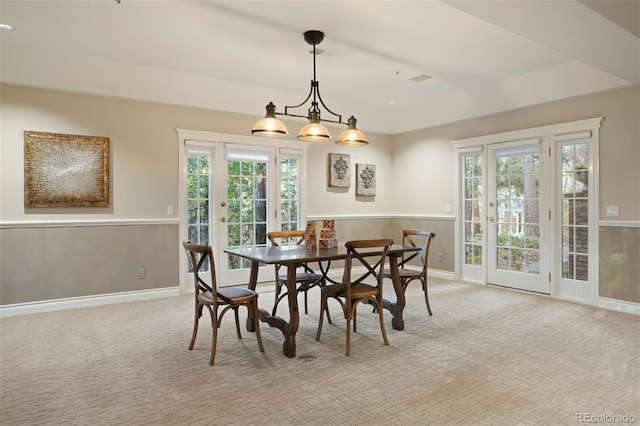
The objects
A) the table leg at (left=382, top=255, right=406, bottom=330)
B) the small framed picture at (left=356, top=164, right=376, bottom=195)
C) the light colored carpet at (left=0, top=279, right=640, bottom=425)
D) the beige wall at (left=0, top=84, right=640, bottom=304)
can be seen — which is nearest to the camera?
the light colored carpet at (left=0, top=279, right=640, bottom=425)

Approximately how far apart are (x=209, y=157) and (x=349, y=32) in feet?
8.24

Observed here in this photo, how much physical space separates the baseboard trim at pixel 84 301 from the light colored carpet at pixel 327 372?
119 millimetres

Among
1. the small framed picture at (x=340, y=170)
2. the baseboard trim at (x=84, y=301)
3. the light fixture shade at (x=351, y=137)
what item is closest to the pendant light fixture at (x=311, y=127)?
the light fixture shade at (x=351, y=137)

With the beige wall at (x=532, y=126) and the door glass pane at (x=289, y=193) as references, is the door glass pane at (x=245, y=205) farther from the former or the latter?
the beige wall at (x=532, y=126)

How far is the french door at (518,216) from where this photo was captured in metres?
4.95

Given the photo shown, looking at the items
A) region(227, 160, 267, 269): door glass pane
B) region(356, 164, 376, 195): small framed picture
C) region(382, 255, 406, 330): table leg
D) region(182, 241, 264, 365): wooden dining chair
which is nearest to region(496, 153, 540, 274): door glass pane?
region(356, 164, 376, 195): small framed picture

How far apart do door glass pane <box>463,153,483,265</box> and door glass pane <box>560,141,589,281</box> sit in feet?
3.69

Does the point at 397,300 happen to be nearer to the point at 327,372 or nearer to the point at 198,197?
the point at 327,372

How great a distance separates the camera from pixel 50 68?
4129mm

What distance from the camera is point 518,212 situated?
5246mm

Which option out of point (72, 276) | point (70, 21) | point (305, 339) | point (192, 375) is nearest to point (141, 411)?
point (192, 375)

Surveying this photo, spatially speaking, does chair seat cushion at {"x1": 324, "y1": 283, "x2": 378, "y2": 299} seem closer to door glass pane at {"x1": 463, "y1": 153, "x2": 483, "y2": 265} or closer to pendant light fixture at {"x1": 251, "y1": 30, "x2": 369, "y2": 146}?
pendant light fixture at {"x1": 251, "y1": 30, "x2": 369, "y2": 146}

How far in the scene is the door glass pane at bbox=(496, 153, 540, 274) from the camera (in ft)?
16.6

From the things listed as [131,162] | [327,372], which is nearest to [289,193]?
[131,162]
